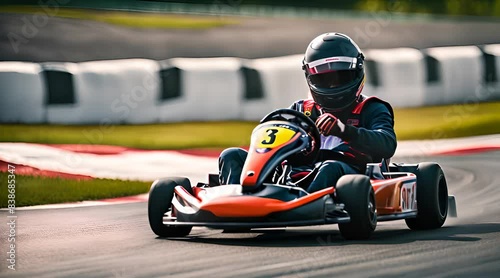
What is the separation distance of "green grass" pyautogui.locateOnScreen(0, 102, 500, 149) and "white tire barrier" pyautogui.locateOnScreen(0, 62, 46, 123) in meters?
0.16

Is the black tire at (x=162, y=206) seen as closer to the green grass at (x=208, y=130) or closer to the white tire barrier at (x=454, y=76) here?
the green grass at (x=208, y=130)

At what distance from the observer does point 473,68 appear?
61.8ft

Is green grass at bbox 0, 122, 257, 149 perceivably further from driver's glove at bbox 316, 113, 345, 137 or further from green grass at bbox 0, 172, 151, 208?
driver's glove at bbox 316, 113, 345, 137

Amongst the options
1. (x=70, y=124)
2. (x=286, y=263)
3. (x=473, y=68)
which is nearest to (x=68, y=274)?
(x=286, y=263)

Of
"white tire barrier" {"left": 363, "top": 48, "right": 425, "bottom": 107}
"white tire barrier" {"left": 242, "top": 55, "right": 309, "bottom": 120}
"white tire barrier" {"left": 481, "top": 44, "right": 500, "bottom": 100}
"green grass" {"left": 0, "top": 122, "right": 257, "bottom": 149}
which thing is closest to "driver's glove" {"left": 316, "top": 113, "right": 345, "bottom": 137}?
"green grass" {"left": 0, "top": 122, "right": 257, "bottom": 149}

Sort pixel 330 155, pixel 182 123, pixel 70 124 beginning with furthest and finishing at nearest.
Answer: pixel 182 123
pixel 70 124
pixel 330 155

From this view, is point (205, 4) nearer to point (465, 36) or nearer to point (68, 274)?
point (465, 36)

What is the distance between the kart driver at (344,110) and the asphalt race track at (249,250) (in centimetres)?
53

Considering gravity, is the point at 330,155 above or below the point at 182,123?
above

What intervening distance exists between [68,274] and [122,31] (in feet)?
54.6

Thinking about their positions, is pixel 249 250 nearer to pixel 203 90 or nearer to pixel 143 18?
pixel 203 90

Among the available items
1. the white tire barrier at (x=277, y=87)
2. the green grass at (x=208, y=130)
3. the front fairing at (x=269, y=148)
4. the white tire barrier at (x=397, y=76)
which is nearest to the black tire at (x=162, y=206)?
the front fairing at (x=269, y=148)

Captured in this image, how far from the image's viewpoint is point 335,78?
754cm

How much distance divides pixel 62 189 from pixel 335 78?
15.2 ft
